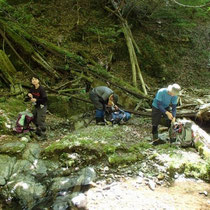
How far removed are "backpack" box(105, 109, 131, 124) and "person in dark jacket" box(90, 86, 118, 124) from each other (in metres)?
0.26

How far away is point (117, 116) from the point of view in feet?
23.6

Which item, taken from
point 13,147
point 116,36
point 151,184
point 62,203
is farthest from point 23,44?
point 151,184

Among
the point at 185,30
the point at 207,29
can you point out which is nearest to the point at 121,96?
the point at 185,30

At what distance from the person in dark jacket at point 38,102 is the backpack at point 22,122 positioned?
19cm

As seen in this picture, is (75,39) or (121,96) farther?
(75,39)

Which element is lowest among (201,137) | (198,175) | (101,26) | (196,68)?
(198,175)

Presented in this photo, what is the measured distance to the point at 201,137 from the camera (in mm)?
5105

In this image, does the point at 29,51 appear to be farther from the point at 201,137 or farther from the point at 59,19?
the point at 201,137

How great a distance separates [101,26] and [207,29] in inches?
337

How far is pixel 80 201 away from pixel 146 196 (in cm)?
113

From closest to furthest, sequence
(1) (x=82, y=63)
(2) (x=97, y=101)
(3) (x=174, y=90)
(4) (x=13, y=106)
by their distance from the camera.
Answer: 1. (3) (x=174, y=90)
2. (4) (x=13, y=106)
3. (2) (x=97, y=101)
4. (1) (x=82, y=63)

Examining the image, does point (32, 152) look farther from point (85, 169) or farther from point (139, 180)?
point (139, 180)

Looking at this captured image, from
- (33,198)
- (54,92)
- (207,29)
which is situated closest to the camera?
(33,198)

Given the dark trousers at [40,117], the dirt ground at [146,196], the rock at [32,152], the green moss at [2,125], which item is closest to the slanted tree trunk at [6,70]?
the green moss at [2,125]
